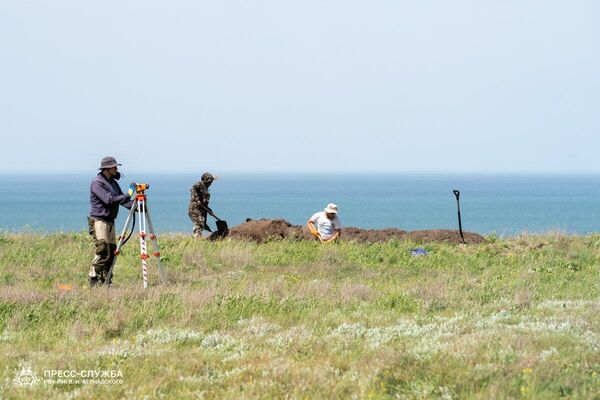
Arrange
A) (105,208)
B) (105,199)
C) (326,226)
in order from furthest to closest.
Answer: (326,226) < (105,208) < (105,199)

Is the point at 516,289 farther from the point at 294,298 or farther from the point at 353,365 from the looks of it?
the point at 353,365

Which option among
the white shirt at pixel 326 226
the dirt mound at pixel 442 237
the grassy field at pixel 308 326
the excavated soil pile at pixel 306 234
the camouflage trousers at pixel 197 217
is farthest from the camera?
the dirt mound at pixel 442 237

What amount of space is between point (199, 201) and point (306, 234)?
332 cm

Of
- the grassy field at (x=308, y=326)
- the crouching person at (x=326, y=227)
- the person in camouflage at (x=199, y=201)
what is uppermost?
the person in camouflage at (x=199, y=201)

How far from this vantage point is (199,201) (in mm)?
21594

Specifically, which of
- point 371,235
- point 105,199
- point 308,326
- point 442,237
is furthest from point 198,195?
point 308,326

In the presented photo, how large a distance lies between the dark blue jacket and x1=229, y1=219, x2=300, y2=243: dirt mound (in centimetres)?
807

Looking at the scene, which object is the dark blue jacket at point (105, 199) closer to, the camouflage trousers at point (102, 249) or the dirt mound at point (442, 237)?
the camouflage trousers at point (102, 249)

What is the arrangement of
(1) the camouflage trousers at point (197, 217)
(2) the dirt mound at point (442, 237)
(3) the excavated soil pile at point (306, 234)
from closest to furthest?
1. (1) the camouflage trousers at point (197, 217)
2. (3) the excavated soil pile at point (306, 234)
3. (2) the dirt mound at point (442, 237)

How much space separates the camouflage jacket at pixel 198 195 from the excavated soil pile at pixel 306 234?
1.41 metres

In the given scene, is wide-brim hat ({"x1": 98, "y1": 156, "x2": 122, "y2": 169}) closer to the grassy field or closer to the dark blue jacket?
the dark blue jacket

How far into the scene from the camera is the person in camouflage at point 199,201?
21406 mm

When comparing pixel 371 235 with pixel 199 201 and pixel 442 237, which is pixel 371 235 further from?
pixel 199 201

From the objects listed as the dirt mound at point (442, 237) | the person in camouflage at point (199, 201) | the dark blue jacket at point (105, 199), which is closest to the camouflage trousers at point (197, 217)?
the person in camouflage at point (199, 201)
